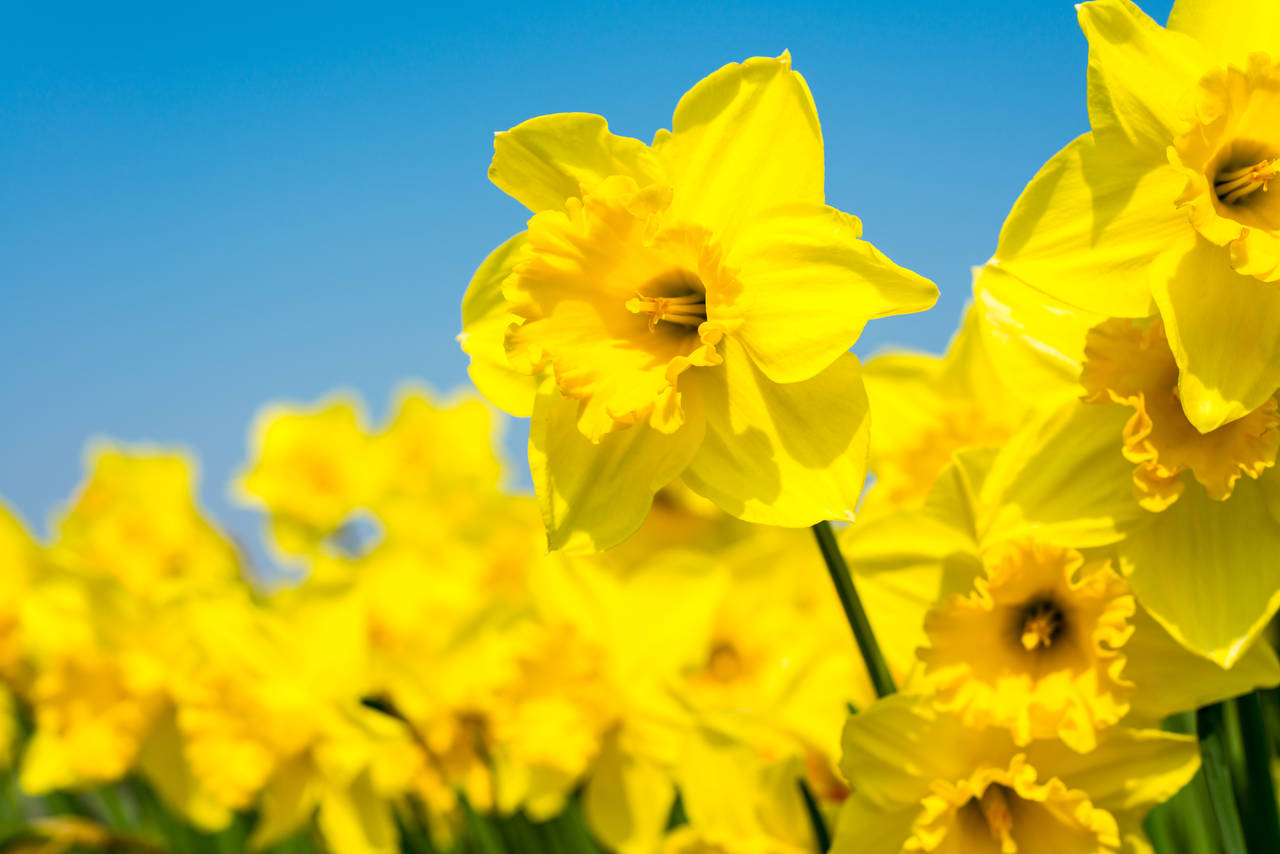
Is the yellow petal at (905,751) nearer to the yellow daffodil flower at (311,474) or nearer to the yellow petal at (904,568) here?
the yellow petal at (904,568)

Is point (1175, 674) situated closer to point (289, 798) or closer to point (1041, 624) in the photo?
point (1041, 624)

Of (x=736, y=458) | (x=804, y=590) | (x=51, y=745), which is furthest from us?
(x=51, y=745)

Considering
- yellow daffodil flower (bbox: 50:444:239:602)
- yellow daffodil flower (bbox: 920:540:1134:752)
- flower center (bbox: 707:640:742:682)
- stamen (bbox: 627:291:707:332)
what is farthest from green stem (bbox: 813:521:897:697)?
yellow daffodil flower (bbox: 50:444:239:602)

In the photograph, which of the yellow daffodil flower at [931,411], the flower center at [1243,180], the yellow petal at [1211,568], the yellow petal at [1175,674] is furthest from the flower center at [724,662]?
the flower center at [1243,180]

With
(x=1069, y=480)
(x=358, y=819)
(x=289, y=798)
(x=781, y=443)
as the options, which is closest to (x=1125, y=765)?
(x=1069, y=480)

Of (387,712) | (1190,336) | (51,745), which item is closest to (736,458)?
(1190,336)

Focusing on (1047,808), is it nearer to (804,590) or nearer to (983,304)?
(983,304)

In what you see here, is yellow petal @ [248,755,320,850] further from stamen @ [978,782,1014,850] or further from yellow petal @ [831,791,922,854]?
stamen @ [978,782,1014,850]
